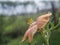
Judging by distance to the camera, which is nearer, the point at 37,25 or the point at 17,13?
the point at 37,25

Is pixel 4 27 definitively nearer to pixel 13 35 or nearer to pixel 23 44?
pixel 13 35

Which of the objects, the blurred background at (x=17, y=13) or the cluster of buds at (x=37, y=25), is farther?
the blurred background at (x=17, y=13)

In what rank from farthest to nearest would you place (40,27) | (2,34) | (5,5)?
(5,5) → (2,34) → (40,27)

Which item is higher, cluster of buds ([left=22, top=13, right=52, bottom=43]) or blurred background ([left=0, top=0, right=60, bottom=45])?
cluster of buds ([left=22, top=13, right=52, bottom=43])

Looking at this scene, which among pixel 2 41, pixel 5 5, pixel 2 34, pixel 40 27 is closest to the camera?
pixel 40 27

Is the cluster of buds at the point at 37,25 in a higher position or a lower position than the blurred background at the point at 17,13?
higher

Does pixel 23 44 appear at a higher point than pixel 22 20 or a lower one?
higher

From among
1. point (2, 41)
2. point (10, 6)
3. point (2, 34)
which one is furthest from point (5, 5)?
point (2, 41)

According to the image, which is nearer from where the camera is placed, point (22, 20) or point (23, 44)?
point (23, 44)

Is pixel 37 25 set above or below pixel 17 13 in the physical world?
above

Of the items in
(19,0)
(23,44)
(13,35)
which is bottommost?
(13,35)

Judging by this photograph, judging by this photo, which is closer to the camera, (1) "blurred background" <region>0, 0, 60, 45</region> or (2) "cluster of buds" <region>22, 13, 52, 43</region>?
(2) "cluster of buds" <region>22, 13, 52, 43</region>
